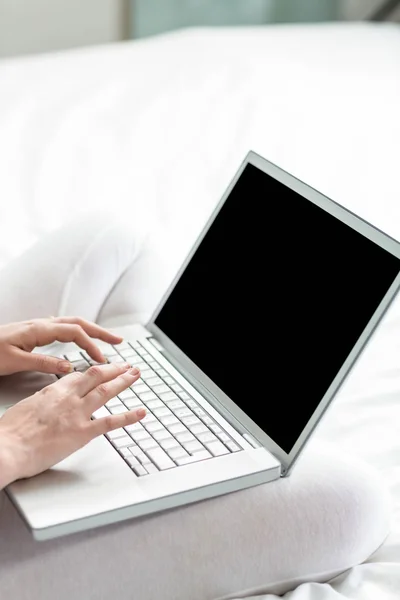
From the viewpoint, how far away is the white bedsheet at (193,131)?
4.67 ft

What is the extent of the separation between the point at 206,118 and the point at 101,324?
724mm

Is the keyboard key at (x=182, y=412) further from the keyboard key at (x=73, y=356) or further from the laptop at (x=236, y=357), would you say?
the keyboard key at (x=73, y=356)

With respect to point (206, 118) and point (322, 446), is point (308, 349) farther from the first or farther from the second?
point (206, 118)

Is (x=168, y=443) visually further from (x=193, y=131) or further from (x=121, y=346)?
(x=193, y=131)

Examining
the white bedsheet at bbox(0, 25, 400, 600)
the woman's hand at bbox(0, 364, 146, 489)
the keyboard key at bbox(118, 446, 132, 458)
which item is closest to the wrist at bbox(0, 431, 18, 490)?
the woman's hand at bbox(0, 364, 146, 489)

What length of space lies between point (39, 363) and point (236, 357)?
21 cm

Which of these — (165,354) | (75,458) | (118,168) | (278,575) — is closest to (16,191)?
(118,168)

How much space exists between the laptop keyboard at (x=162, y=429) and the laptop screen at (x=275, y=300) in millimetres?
44

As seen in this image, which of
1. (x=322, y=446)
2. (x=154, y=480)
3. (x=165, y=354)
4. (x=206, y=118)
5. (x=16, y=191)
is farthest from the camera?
(x=206, y=118)

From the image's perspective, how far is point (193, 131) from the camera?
1688 millimetres

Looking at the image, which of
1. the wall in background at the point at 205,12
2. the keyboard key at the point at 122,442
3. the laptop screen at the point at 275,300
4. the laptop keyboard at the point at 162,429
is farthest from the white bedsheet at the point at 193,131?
the wall in background at the point at 205,12

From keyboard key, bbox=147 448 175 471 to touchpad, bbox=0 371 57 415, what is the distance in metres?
0.18

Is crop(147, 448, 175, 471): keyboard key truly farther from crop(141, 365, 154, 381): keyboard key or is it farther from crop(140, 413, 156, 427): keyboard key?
crop(141, 365, 154, 381): keyboard key

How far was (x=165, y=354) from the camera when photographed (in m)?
1.03
